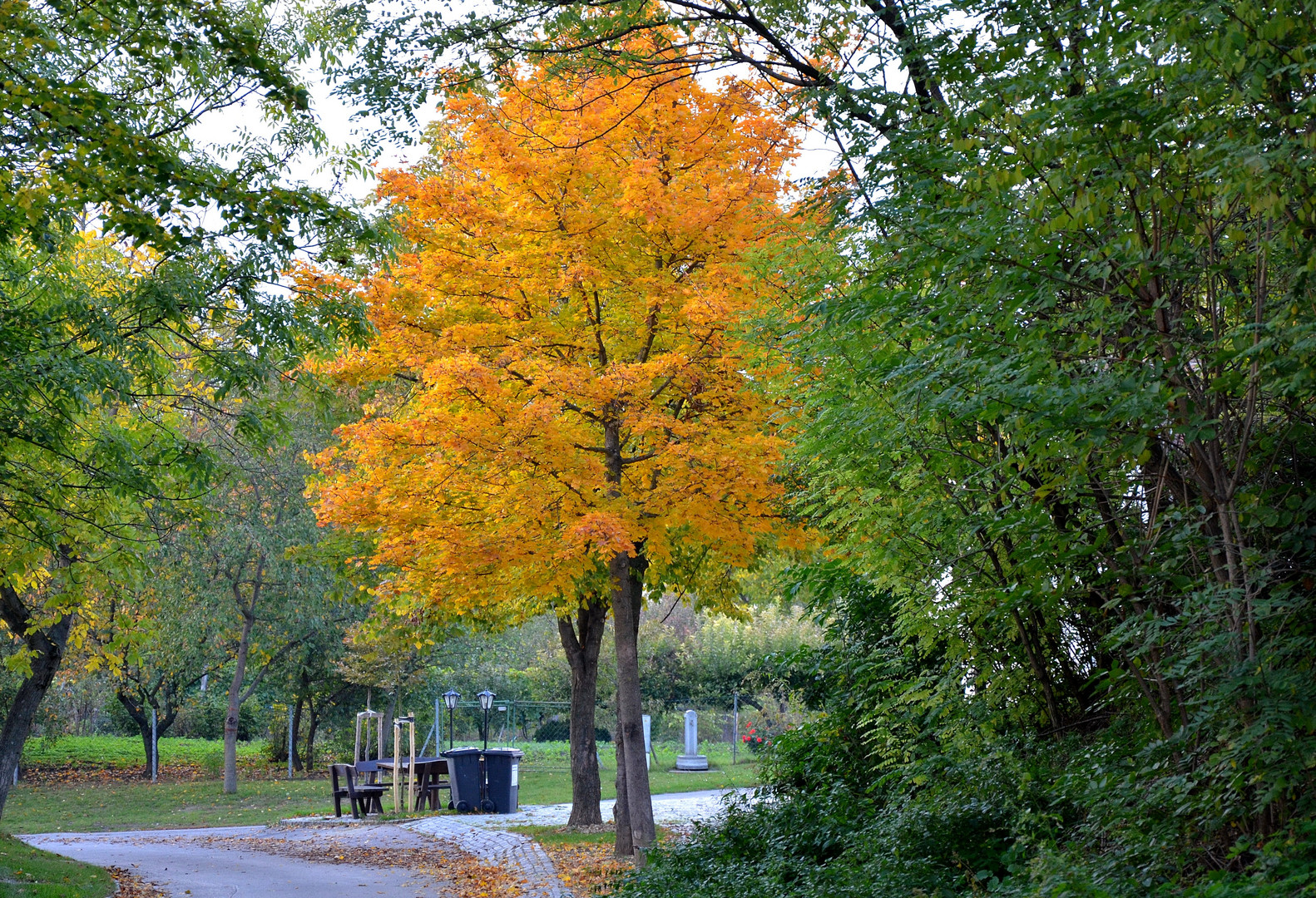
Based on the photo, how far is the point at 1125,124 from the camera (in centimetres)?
418

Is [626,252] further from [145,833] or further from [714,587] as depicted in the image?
[145,833]

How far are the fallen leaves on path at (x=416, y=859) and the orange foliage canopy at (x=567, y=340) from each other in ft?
10.2

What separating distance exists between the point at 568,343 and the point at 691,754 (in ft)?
76.0

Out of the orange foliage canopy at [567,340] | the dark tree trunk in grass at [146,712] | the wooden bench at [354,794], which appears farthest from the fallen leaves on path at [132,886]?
the dark tree trunk in grass at [146,712]

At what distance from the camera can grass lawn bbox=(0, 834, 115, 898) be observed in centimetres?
1020

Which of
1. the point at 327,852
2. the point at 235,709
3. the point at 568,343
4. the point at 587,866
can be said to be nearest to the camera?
the point at 568,343

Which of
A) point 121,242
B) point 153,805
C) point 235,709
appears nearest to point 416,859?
point 121,242

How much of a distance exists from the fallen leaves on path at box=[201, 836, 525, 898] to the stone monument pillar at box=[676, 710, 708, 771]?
50.3 ft

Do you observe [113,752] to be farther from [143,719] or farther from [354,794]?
[354,794]

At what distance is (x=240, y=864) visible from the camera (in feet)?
46.1

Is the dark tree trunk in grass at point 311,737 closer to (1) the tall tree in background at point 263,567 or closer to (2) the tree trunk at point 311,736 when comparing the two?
(2) the tree trunk at point 311,736

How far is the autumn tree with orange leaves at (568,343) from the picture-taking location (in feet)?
35.0

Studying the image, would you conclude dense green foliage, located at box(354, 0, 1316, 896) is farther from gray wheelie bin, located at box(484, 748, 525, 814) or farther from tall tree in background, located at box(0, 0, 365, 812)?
gray wheelie bin, located at box(484, 748, 525, 814)

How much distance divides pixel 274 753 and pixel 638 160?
30896 millimetres
